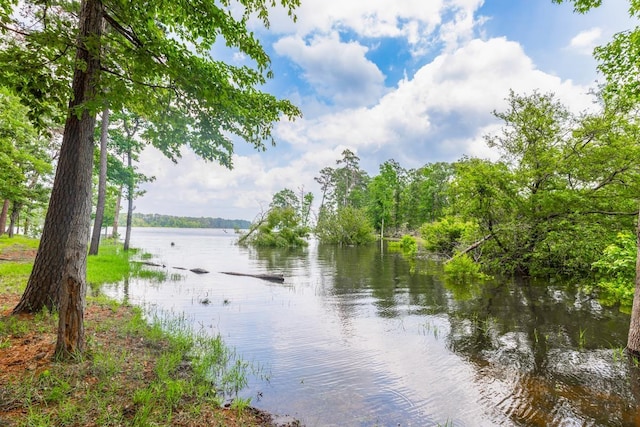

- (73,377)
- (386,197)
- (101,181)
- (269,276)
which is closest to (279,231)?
(101,181)

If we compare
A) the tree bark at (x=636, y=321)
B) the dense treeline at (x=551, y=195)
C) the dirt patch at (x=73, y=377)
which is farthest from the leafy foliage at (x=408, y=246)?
the dirt patch at (x=73, y=377)

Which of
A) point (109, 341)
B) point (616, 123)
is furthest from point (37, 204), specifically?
point (616, 123)

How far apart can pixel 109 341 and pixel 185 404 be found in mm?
2446

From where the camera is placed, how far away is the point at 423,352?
21.7ft

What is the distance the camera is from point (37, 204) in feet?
81.0

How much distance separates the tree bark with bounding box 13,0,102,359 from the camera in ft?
14.1

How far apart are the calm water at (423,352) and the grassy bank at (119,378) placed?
1.88ft

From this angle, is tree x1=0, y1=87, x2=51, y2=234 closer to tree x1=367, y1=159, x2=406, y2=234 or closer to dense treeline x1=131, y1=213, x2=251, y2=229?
tree x1=367, y1=159, x2=406, y2=234

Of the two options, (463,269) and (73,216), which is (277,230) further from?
(73,216)

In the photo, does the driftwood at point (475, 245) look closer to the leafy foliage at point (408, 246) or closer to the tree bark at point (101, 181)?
the leafy foliage at point (408, 246)

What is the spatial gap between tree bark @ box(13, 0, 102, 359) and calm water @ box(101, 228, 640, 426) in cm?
276

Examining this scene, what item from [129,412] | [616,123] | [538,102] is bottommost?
[129,412]

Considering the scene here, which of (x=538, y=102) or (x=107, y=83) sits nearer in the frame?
(x=107, y=83)

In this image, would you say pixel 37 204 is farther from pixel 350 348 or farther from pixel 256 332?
pixel 350 348
